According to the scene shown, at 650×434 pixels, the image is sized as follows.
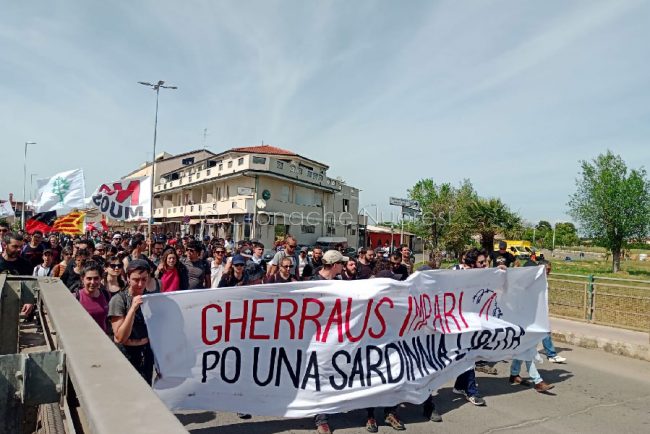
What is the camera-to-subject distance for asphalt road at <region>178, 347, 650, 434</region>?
4.66 metres

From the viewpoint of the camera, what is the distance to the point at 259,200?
34594 millimetres

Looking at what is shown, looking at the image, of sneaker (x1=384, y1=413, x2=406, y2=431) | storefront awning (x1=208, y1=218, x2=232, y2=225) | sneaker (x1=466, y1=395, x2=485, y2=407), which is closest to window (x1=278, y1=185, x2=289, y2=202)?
storefront awning (x1=208, y1=218, x2=232, y2=225)

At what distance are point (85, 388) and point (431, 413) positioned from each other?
4479mm

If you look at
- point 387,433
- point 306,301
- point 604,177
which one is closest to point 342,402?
point 387,433

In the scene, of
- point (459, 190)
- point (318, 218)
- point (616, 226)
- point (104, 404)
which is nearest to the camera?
point (104, 404)

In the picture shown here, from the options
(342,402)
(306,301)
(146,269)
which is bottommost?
(342,402)

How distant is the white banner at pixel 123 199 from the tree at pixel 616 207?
3337 centimetres

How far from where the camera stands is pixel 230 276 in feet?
20.5

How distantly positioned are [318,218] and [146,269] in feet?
123

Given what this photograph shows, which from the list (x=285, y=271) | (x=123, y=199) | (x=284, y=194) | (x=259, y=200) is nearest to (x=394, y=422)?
(x=285, y=271)

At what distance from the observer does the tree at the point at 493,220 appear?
27.9 metres

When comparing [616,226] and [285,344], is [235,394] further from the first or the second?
[616,226]

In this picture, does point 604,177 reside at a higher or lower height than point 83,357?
higher

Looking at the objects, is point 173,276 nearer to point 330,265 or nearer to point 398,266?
point 330,265
